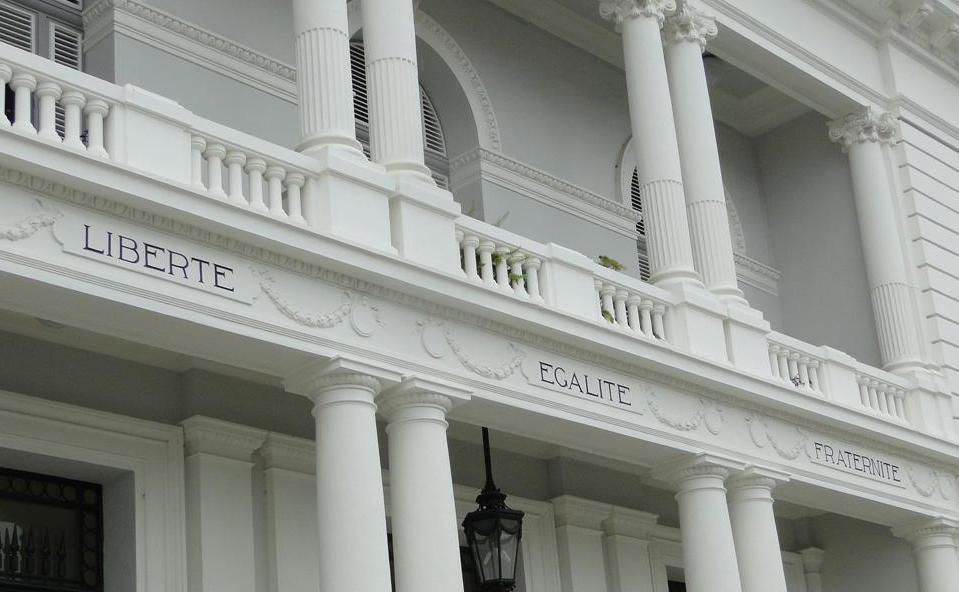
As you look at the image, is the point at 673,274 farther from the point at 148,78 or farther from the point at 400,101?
the point at 148,78

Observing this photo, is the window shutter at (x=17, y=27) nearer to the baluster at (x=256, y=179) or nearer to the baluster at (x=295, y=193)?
the baluster at (x=256, y=179)

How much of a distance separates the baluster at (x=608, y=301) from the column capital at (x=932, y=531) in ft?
17.6

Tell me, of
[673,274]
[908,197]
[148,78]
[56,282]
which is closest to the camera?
[56,282]

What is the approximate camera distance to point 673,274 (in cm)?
1530

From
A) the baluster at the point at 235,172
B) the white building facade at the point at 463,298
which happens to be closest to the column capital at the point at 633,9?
the white building facade at the point at 463,298

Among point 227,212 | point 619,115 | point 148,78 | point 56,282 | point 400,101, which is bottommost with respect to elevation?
point 56,282

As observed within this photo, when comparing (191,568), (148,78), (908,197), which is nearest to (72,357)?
(191,568)

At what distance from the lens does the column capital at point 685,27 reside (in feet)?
55.3

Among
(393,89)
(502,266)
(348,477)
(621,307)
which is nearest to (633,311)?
(621,307)

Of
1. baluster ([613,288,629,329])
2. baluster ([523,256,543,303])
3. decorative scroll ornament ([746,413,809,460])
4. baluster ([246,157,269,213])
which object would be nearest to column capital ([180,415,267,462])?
baluster ([246,157,269,213])

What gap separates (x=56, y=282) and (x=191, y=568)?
11.5 feet

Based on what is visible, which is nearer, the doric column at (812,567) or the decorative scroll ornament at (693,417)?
the decorative scroll ornament at (693,417)

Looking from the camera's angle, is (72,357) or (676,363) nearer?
(72,357)

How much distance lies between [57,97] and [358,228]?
2.56 meters
